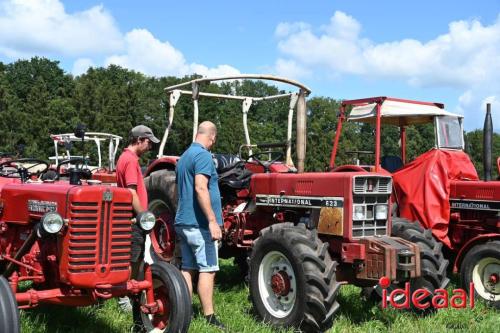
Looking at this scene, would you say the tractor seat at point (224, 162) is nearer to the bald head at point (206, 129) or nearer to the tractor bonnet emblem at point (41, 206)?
the bald head at point (206, 129)

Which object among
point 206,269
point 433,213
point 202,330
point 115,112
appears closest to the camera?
point 202,330

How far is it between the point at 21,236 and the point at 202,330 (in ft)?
5.15

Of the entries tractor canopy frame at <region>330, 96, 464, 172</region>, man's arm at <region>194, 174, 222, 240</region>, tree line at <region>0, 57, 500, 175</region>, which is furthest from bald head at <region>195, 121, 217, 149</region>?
tree line at <region>0, 57, 500, 175</region>

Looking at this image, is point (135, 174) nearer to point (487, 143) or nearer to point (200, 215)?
point (200, 215)

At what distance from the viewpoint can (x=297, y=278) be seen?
4.82m

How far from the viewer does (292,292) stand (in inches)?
197

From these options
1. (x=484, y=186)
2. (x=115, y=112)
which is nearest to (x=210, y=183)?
(x=484, y=186)

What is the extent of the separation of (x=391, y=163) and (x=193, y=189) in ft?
12.9

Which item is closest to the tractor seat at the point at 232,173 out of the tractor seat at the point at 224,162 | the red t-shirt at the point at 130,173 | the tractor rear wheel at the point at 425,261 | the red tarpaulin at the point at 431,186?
the tractor seat at the point at 224,162

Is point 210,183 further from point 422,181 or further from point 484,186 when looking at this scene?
point 484,186

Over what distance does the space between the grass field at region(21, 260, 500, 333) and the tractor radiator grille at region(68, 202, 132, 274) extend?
846 millimetres

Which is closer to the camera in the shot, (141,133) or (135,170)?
(135,170)

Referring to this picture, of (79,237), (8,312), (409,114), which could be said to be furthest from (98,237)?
(409,114)

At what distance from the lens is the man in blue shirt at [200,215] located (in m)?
4.66
